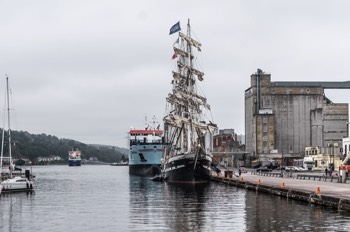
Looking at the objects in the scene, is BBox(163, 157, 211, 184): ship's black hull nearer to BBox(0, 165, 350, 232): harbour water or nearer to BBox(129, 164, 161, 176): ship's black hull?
BBox(0, 165, 350, 232): harbour water

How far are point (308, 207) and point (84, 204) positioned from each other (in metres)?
20.1

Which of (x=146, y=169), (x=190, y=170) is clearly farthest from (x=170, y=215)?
(x=146, y=169)

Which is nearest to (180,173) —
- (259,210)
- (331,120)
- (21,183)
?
(21,183)

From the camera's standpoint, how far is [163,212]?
4634cm

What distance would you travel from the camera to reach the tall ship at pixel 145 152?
140 meters

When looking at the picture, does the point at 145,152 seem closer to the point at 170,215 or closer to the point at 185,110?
the point at 185,110

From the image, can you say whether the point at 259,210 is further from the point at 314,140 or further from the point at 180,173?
the point at 314,140

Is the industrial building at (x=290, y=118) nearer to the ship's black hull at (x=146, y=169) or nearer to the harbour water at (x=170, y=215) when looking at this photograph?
the ship's black hull at (x=146, y=169)

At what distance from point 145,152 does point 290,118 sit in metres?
60.6

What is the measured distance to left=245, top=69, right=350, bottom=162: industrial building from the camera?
18025 centimetres

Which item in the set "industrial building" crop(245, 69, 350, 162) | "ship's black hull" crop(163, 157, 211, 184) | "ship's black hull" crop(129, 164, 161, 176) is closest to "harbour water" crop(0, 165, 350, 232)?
"ship's black hull" crop(163, 157, 211, 184)

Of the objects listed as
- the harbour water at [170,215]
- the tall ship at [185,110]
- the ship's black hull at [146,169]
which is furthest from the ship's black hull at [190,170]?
the ship's black hull at [146,169]

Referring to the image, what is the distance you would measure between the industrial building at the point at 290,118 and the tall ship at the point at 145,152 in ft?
135

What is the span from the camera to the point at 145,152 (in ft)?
463
